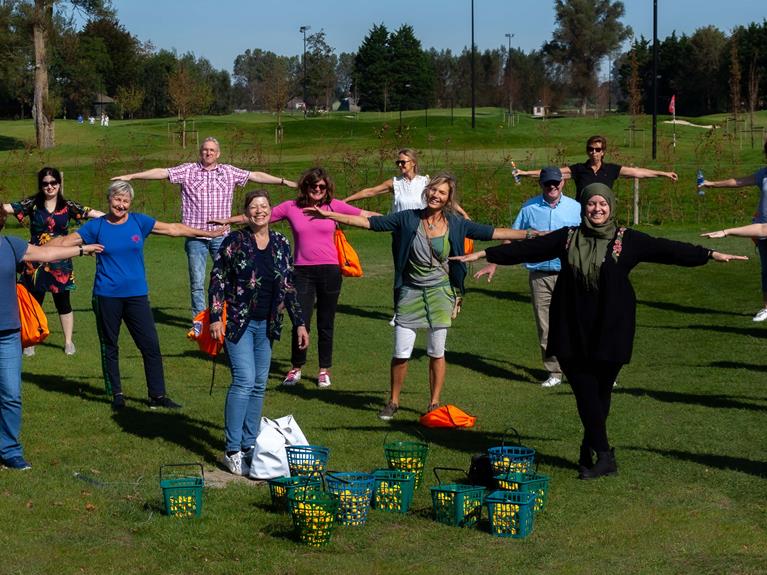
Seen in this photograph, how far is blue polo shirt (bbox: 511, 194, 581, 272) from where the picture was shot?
12031 mm

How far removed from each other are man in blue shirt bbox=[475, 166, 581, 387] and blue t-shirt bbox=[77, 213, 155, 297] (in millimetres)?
3726

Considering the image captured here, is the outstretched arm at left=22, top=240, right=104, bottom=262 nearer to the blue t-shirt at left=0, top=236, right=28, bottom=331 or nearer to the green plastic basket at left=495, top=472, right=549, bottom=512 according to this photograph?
the blue t-shirt at left=0, top=236, right=28, bottom=331

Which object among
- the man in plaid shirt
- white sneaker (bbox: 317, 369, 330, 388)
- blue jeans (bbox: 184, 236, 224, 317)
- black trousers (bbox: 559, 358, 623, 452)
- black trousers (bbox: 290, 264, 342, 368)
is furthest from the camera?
blue jeans (bbox: 184, 236, 224, 317)

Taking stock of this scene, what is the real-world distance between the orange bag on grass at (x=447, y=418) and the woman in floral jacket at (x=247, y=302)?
199 cm

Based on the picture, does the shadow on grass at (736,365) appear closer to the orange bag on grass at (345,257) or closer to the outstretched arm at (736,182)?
the outstretched arm at (736,182)

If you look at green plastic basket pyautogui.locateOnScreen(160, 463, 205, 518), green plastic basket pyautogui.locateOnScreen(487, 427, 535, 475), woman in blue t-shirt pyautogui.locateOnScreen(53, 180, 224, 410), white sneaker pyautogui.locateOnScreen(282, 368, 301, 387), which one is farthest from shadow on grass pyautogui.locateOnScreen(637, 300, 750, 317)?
green plastic basket pyautogui.locateOnScreen(160, 463, 205, 518)

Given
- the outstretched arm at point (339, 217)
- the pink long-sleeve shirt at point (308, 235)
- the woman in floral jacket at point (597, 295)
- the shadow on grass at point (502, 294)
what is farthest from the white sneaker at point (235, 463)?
the shadow on grass at point (502, 294)

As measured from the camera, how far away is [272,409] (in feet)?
36.7

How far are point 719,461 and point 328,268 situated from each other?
497cm

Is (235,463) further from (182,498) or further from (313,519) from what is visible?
(313,519)

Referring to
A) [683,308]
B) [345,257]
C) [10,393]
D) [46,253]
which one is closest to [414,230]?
[46,253]

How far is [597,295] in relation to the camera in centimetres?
824

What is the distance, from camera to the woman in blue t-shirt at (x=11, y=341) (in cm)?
852

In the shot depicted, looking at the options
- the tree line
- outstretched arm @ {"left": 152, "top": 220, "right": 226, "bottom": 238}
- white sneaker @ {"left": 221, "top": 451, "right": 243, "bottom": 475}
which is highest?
the tree line
